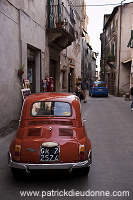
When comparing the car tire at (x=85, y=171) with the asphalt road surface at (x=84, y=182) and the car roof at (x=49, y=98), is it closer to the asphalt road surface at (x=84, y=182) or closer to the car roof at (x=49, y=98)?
the asphalt road surface at (x=84, y=182)

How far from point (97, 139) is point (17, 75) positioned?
3.97m

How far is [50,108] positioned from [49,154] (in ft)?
3.36

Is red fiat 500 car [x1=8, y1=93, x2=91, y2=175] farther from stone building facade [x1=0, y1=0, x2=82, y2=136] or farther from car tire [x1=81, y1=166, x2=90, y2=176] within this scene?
stone building facade [x1=0, y1=0, x2=82, y2=136]

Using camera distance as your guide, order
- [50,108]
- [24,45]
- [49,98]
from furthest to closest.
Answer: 1. [24,45]
2. [49,98]
3. [50,108]

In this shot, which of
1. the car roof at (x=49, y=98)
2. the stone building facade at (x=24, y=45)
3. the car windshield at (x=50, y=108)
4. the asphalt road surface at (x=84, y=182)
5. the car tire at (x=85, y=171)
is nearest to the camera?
the asphalt road surface at (x=84, y=182)

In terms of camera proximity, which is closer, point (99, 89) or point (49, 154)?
point (49, 154)

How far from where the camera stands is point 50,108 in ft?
13.6

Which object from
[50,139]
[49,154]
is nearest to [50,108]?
[50,139]

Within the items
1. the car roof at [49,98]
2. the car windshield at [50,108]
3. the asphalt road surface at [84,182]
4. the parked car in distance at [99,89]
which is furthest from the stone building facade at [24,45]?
the parked car in distance at [99,89]

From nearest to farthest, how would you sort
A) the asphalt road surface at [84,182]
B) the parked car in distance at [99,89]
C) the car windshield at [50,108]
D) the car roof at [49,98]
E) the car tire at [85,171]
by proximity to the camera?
the asphalt road surface at [84,182]
the car tire at [85,171]
the car windshield at [50,108]
the car roof at [49,98]
the parked car in distance at [99,89]

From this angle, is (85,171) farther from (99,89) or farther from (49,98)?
(99,89)

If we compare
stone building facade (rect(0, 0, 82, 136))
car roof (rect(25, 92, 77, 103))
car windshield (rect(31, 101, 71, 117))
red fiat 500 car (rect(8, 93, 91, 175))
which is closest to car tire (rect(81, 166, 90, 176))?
red fiat 500 car (rect(8, 93, 91, 175))

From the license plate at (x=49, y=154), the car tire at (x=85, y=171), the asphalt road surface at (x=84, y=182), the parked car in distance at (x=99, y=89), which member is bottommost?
the asphalt road surface at (x=84, y=182)

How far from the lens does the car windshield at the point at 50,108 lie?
4105 mm
